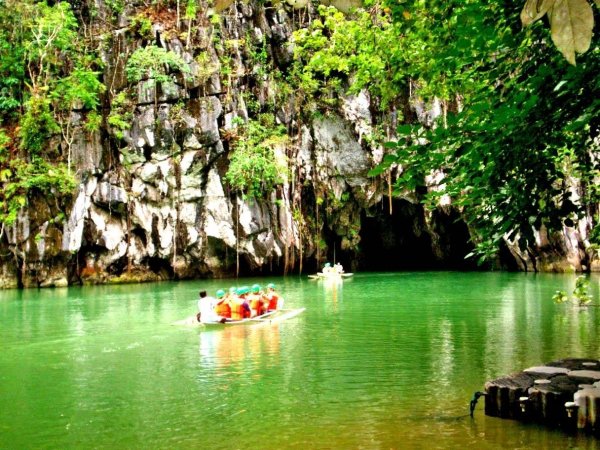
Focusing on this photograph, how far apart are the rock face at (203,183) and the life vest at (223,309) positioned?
45.1ft

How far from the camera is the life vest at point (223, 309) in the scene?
534 inches

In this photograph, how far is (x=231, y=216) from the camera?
27.5 meters

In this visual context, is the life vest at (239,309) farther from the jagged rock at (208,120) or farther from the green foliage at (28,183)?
the jagged rock at (208,120)

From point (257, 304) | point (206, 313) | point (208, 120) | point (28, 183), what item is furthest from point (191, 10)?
point (206, 313)

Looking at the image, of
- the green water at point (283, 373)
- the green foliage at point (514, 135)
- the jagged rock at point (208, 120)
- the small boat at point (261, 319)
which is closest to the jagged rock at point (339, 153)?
the jagged rock at point (208, 120)

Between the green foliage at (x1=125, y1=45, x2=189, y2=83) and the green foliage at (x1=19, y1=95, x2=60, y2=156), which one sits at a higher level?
the green foliage at (x1=125, y1=45, x2=189, y2=83)

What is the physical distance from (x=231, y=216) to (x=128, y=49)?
28.2ft

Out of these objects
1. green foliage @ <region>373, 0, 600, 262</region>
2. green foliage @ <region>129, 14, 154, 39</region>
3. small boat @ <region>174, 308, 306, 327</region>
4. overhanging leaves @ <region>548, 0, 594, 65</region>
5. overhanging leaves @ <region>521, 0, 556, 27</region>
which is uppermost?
green foliage @ <region>129, 14, 154, 39</region>

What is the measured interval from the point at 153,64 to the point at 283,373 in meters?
21.5

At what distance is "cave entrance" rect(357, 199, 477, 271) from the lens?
31.3m

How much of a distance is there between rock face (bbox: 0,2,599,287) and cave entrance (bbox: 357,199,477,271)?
9.4 inches

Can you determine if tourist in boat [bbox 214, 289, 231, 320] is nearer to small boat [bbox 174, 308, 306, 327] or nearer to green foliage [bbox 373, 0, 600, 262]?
small boat [bbox 174, 308, 306, 327]

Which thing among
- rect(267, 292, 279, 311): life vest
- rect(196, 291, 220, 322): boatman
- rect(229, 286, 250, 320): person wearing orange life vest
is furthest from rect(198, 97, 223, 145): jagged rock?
rect(196, 291, 220, 322): boatman

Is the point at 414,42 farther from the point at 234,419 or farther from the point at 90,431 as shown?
the point at 90,431
